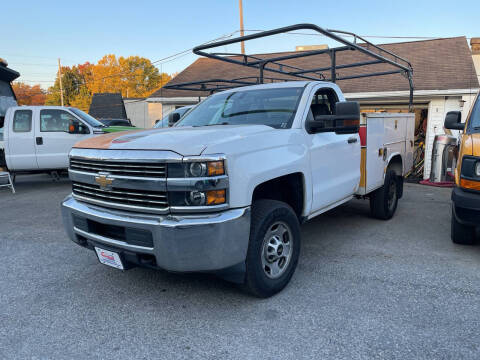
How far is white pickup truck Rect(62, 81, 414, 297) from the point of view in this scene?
2.69 meters

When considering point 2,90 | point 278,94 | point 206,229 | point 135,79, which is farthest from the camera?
point 135,79

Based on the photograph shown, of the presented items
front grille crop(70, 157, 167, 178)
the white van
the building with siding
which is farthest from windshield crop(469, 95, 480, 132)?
the white van

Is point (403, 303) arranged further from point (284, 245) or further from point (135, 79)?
point (135, 79)

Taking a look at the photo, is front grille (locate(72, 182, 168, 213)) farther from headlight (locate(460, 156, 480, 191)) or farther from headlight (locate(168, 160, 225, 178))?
headlight (locate(460, 156, 480, 191))

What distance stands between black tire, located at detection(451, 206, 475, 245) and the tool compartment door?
3.54 ft

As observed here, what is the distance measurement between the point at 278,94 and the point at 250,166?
151 cm

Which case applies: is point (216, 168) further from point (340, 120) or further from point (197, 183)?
point (340, 120)

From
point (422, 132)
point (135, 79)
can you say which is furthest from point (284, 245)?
point (135, 79)

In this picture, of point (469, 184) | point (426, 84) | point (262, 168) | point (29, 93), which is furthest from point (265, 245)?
point (29, 93)

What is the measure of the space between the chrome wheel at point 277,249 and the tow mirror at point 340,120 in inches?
43.0

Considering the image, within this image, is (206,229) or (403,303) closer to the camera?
(206,229)

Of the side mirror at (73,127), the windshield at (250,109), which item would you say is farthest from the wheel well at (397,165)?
the side mirror at (73,127)

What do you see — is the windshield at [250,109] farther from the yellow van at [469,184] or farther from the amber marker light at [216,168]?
the yellow van at [469,184]

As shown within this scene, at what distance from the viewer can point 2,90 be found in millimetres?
9570
